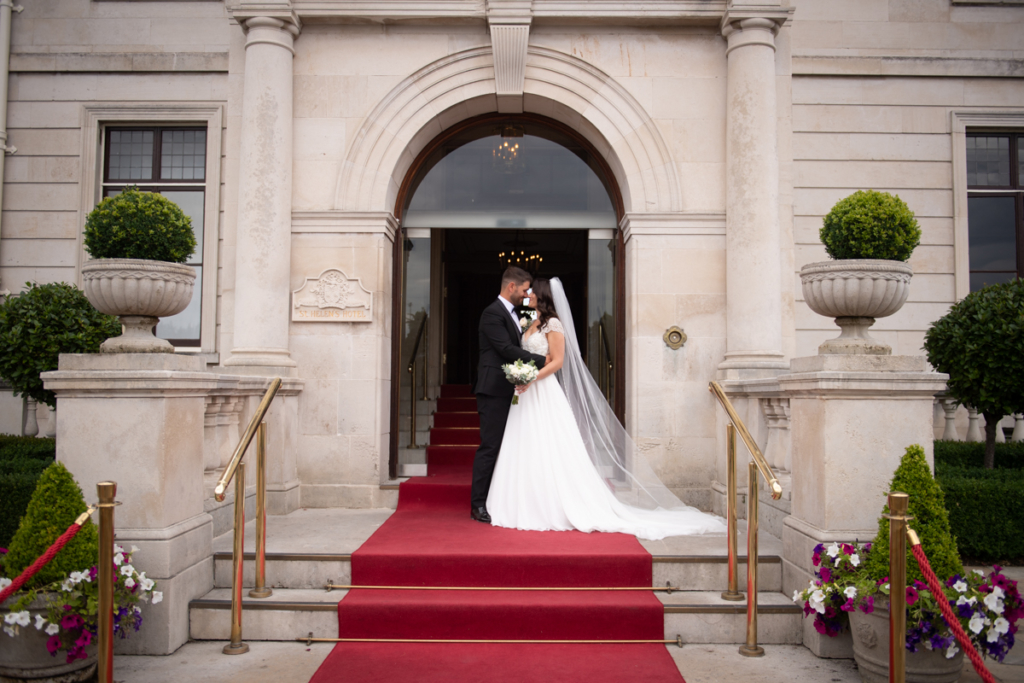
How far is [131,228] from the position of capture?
471 cm

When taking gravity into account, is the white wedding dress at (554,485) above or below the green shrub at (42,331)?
below

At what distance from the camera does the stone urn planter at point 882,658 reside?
3654mm

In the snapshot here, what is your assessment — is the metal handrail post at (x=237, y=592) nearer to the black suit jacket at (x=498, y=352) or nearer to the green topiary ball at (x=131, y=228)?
the green topiary ball at (x=131, y=228)

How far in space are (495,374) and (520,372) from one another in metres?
0.38

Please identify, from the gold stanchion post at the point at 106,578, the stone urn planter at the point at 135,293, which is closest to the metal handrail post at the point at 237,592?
the gold stanchion post at the point at 106,578

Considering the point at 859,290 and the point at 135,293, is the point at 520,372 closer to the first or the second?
the point at 859,290

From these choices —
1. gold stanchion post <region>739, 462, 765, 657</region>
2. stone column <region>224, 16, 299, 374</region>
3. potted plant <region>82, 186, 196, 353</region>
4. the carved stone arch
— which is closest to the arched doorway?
the carved stone arch

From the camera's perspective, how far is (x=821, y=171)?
762cm

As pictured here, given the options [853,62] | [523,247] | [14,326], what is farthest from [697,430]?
[523,247]

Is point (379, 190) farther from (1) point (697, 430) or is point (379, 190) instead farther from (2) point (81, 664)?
(2) point (81, 664)

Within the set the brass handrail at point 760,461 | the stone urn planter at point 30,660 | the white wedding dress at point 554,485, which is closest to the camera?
the stone urn planter at point 30,660

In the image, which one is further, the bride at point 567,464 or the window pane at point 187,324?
the window pane at point 187,324

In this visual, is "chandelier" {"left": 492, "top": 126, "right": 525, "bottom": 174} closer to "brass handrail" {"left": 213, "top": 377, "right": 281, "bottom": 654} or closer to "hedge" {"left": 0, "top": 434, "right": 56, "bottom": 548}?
"brass handrail" {"left": 213, "top": 377, "right": 281, "bottom": 654}

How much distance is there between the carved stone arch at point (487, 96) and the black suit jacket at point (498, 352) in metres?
2.00
